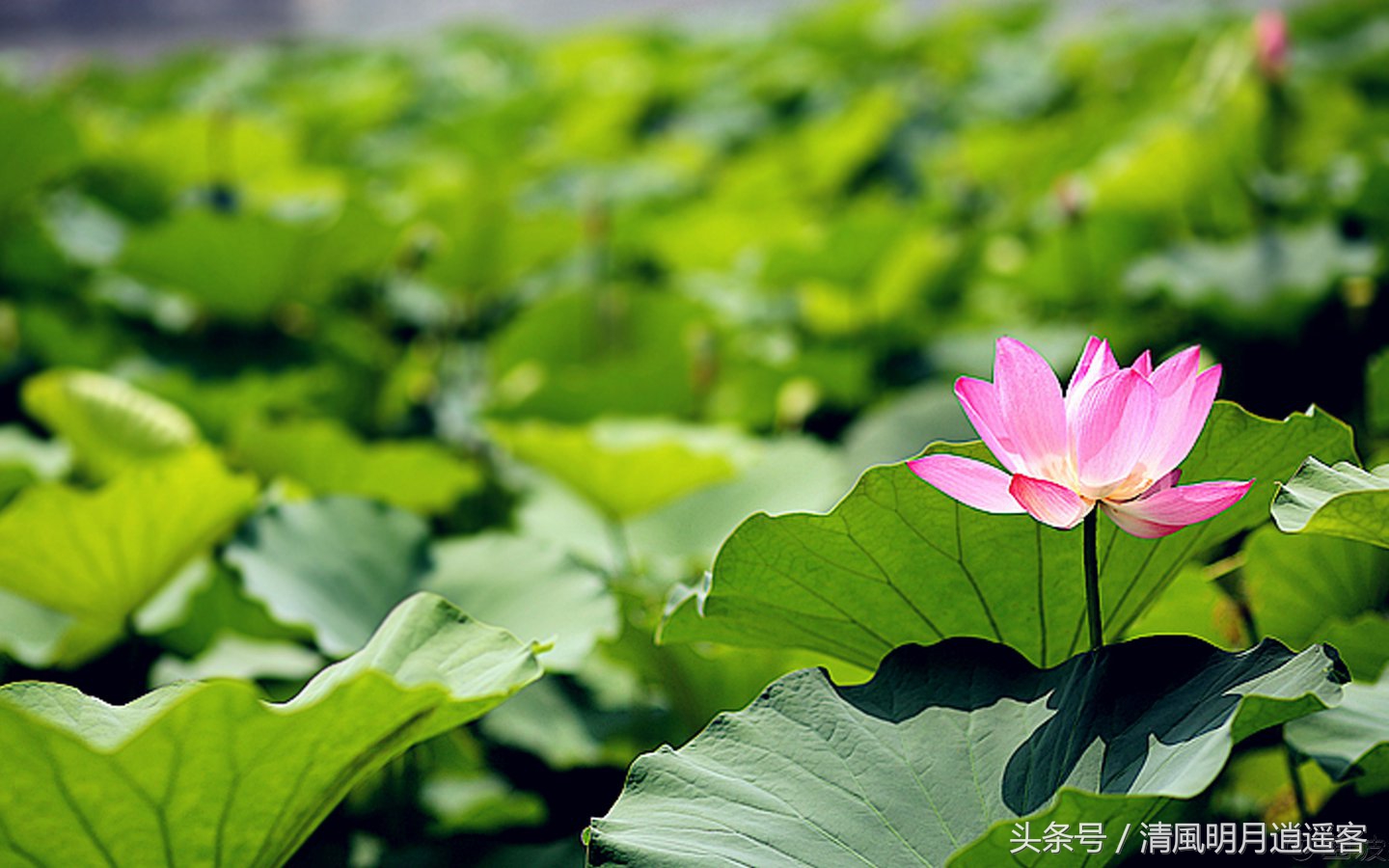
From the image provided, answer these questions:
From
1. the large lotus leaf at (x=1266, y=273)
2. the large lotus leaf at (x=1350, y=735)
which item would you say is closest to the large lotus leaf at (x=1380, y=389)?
the large lotus leaf at (x=1350, y=735)

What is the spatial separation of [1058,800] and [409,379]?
1217 mm

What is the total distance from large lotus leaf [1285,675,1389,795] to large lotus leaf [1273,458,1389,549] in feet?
0.24

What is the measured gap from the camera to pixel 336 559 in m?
1.05

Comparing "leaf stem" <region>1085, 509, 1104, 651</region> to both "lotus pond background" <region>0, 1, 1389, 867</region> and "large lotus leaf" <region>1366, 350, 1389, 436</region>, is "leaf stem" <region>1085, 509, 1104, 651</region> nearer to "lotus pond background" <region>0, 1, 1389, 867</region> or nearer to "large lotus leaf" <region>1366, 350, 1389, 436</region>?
"lotus pond background" <region>0, 1, 1389, 867</region>

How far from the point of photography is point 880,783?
0.63 meters

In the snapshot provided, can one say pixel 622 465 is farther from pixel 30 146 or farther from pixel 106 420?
pixel 30 146

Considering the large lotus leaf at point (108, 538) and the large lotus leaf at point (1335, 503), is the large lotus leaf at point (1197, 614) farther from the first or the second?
the large lotus leaf at point (108, 538)

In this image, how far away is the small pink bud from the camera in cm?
165

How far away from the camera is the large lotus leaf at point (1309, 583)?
0.82 metres

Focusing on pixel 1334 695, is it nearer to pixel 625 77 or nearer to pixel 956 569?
pixel 956 569

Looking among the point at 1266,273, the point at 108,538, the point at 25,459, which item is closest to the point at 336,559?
the point at 108,538

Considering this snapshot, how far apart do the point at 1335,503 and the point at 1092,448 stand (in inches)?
4.2

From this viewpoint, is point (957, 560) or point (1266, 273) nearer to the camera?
point (957, 560)

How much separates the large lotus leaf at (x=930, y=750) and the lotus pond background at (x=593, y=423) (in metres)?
0.01
